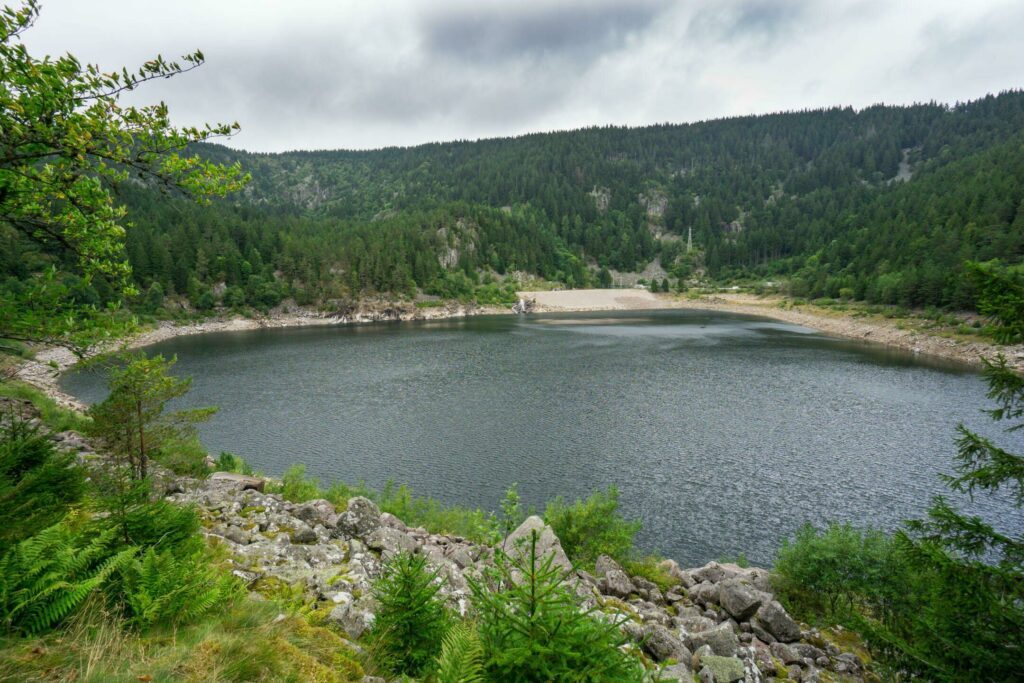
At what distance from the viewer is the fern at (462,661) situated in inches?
136

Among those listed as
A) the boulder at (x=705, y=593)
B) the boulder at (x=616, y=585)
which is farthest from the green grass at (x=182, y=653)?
the boulder at (x=705, y=593)

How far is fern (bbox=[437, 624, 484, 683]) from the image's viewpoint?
3.44m

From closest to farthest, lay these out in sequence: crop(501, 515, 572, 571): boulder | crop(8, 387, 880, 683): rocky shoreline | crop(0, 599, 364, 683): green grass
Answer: crop(0, 599, 364, 683): green grass < crop(8, 387, 880, 683): rocky shoreline < crop(501, 515, 572, 571): boulder

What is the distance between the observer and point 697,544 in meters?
18.5

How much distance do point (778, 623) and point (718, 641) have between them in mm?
2801

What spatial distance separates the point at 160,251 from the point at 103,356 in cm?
10453

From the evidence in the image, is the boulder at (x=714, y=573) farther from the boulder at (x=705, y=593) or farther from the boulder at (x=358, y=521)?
the boulder at (x=358, y=521)

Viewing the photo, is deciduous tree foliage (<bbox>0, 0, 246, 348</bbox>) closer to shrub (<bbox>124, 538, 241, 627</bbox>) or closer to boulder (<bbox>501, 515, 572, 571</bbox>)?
shrub (<bbox>124, 538, 241, 627</bbox>)

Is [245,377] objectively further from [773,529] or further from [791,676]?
[791,676]

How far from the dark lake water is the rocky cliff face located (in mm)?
6402

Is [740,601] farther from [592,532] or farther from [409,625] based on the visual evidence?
[409,625]

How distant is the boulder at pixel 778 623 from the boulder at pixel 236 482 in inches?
548

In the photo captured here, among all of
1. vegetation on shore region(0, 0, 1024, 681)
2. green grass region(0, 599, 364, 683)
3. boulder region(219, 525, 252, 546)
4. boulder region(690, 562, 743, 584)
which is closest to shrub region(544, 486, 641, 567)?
vegetation on shore region(0, 0, 1024, 681)

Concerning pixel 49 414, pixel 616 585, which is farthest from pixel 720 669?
pixel 49 414
